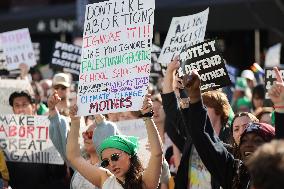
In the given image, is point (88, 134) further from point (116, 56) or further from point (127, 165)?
point (127, 165)

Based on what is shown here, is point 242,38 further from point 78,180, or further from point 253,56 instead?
point 78,180

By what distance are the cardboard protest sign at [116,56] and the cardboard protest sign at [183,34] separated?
64.1 inches

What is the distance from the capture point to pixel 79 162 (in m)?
5.38

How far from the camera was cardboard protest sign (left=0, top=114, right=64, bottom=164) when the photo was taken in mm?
7645

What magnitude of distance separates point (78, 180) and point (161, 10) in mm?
16955

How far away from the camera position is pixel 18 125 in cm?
772

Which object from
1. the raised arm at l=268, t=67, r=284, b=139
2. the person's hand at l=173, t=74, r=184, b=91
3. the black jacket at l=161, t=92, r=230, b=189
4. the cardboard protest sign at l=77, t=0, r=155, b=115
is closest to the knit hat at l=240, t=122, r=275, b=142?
the raised arm at l=268, t=67, r=284, b=139

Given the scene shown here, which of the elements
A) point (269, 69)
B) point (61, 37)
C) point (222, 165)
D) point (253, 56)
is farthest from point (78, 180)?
point (61, 37)

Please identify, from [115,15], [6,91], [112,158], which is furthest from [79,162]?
[6,91]

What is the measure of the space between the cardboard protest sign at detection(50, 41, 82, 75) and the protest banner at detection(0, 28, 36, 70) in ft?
1.54

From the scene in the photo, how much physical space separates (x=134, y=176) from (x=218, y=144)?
2.30 feet

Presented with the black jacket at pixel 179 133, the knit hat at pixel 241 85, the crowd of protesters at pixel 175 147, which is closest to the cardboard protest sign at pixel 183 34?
the crowd of protesters at pixel 175 147

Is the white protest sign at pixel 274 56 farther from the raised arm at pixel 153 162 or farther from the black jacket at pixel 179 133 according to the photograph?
the raised arm at pixel 153 162

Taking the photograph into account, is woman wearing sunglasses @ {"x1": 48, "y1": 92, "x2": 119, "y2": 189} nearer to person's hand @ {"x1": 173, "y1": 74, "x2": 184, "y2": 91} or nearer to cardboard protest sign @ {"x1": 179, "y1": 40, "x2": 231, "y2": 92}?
person's hand @ {"x1": 173, "y1": 74, "x2": 184, "y2": 91}
